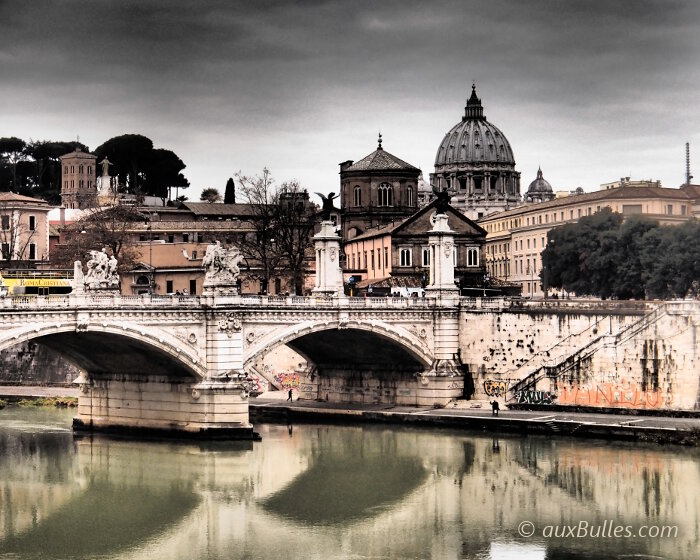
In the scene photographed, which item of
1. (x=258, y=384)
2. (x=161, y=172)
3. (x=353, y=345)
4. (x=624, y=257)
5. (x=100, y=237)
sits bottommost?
(x=258, y=384)

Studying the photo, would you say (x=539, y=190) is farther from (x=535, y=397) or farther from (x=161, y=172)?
(x=535, y=397)

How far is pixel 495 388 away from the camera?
56344mm

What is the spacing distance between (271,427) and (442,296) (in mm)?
8201

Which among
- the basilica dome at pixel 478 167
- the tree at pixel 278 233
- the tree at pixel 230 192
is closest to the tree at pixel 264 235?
the tree at pixel 278 233

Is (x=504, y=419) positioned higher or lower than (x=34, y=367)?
lower

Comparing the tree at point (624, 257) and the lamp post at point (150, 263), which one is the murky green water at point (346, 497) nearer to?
the tree at point (624, 257)

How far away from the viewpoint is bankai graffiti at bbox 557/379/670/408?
51.2m

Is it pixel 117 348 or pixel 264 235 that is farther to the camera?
pixel 264 235

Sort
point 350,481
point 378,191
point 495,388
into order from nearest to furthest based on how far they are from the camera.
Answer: point 350,481, point 495,388, point 378,191

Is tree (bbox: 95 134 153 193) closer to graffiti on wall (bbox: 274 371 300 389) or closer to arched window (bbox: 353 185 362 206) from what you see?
arched window (bbox: 353 185 362 206)

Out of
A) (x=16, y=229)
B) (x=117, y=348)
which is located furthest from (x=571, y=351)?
(x=16, y=229)

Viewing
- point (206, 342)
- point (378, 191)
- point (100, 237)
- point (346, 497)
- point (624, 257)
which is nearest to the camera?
point (346, 497)

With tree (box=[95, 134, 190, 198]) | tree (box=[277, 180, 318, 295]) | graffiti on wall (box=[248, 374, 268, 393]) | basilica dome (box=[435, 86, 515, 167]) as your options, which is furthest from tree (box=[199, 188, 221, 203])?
graffiti on wall (box=[248, 374, 268, 393])

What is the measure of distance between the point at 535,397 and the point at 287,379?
1246 centimetres
